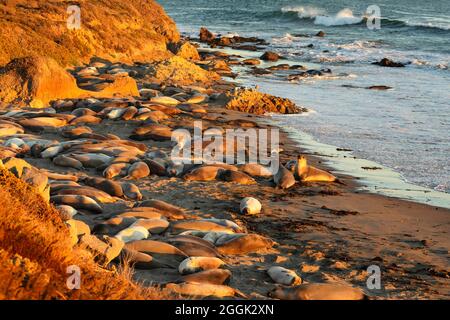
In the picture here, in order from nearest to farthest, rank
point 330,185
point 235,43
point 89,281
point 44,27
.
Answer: point 89,281, point 330,185, point 44,27, point 235,43

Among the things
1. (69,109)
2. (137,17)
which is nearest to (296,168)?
(69,109)

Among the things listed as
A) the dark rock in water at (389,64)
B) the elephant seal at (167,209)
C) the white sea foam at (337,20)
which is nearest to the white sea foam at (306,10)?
the white sea foam at (337,20)

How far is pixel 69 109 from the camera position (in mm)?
14805

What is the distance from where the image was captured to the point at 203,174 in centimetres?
1012

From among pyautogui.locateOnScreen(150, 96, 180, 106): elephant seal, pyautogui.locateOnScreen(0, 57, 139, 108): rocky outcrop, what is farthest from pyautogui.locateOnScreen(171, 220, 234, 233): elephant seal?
pyautogui.locateOnScreen(150, 96, 180, 106): elephant seal

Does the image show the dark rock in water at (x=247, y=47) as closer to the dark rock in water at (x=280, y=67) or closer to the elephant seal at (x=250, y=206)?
the dark rock in water at (x=280, y=67)

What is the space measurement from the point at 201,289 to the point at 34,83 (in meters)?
10.9

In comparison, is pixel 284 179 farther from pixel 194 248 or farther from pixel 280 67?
pixel 280 67

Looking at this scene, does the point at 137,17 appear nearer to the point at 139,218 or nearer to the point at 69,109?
the point at 69,109

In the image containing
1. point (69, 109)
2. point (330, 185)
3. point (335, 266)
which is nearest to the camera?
point (335, 266)

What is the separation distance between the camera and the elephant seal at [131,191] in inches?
345

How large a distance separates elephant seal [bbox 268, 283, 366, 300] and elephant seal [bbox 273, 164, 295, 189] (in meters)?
4.48

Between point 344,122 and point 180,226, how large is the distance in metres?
8.80

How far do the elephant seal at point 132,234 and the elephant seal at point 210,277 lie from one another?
112cm
